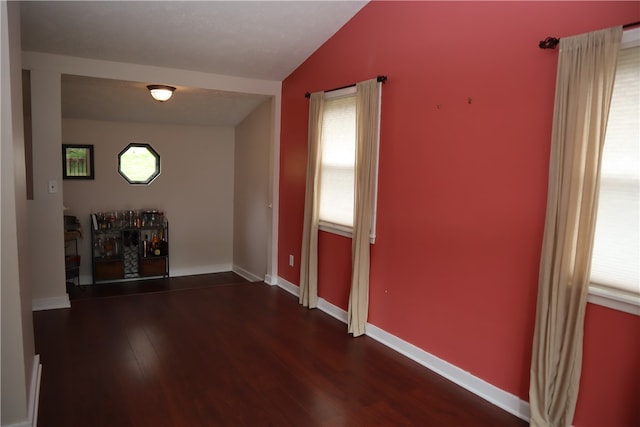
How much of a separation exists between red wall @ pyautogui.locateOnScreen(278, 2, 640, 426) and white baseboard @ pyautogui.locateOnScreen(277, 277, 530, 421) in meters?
0.04

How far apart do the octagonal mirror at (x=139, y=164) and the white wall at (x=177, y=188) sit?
0.06 meters

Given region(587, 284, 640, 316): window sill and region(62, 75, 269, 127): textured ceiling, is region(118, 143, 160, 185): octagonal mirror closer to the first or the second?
region(62, 75, 269, 127): textured ceiling

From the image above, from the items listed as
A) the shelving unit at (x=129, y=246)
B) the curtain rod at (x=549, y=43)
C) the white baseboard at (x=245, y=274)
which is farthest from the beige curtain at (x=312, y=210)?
the shelving unit at (x=129, y=246)

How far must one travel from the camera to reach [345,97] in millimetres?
3873

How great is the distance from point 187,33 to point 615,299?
352 centimetres

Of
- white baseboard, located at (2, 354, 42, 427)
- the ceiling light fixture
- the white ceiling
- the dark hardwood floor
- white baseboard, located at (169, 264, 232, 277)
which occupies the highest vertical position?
the white ceiling

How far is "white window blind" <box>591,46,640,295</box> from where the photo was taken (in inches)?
78.5

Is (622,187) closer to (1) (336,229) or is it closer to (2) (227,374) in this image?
(1) (336,229)

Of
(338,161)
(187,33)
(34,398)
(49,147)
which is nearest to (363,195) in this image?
(338,161)

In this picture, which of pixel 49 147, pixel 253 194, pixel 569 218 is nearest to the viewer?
pixel 569 218

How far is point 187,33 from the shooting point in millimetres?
3668

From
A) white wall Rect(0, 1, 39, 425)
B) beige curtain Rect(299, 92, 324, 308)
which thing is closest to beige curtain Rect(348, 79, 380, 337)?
beige curtain Rect(299, 92, 324, 308)

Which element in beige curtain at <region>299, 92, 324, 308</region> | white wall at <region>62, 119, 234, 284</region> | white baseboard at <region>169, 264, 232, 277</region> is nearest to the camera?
beige curtain at <region>299, 92, 324, 308</region>

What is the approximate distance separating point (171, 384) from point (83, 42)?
→ 2.86m
